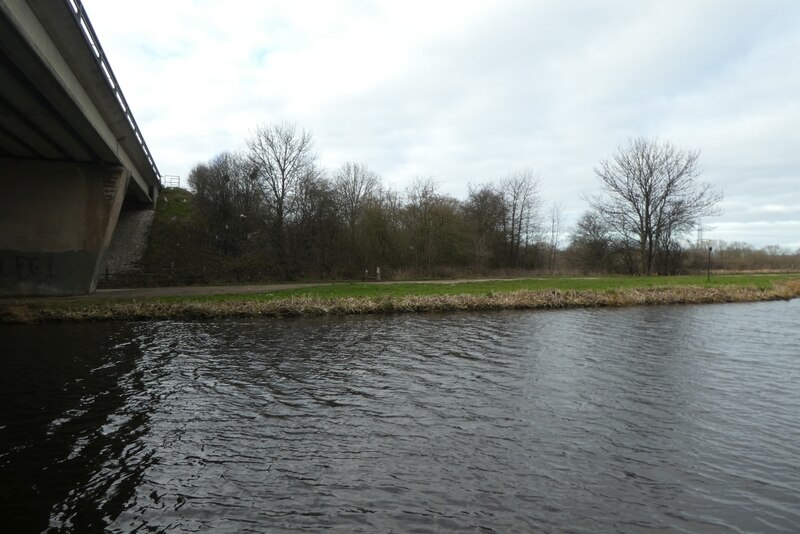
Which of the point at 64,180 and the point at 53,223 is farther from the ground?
the point at 64,180

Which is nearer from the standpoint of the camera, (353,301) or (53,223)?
(353,301)

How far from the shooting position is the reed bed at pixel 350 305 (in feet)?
66.0

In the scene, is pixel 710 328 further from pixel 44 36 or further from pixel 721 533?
pixel 44 36

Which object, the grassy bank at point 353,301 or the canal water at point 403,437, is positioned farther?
the grassy bank at point 353,301

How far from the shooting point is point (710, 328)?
1780 cm

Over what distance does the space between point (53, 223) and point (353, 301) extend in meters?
15.6

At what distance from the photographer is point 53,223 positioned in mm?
24156

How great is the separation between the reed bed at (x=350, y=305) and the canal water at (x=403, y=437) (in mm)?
5823

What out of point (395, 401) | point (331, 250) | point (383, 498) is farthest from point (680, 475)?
point (331, 250)

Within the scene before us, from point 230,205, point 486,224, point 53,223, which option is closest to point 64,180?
point 53,223

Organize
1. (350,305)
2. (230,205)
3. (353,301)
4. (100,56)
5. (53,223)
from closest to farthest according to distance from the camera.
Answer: (100,56) → (350,305) → (353,301) → (53,223) → (230,205)

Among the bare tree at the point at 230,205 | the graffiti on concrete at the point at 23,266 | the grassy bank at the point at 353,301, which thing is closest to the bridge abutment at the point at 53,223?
the graffiti on concrete at the point at 23,266

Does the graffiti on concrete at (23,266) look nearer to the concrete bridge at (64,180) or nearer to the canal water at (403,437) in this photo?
the concrete bridge at (64,180)

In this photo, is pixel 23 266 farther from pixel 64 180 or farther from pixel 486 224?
pixel 486 224
